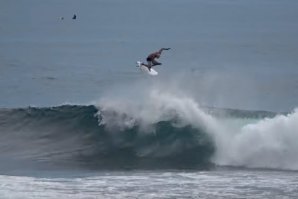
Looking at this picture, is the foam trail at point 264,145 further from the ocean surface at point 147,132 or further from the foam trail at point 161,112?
the foam trail at point 161,112

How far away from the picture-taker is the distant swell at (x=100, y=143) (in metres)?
28.3

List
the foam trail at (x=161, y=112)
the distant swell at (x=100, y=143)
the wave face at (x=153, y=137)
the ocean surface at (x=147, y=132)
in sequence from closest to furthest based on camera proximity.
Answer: the ocean surface at (x=147, y=132)
the wave face at (x=153, y=137)
the distant swell at (x=100, y=143)
the foam trail at (x=161, y=112)

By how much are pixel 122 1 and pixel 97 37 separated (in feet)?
312

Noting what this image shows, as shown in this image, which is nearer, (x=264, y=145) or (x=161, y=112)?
(x=264, y=145)

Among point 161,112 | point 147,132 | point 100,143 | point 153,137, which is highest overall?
point 161,112

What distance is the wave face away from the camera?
1110 inches

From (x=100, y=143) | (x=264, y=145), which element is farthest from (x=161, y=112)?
(x=264, y=145)

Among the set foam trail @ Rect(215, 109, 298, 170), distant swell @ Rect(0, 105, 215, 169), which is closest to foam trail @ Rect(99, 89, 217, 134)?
distant swell @ Rect(0, 105, 215, 169)

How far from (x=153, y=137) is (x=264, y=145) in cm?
353

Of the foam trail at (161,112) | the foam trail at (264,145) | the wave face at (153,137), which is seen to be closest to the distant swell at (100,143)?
the wave face at (153,137)

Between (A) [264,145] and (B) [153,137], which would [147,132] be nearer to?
(B) [153,137]

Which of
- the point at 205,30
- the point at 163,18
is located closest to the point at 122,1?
the point at 163,18

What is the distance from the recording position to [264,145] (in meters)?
28.8

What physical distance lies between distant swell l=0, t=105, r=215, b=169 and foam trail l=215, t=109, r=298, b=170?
61cm
